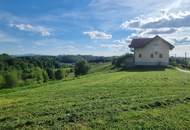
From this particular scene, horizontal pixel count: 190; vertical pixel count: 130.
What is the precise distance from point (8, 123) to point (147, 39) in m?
44.9

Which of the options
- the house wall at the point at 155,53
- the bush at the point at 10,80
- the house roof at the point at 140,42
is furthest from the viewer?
the bush at the point at 10,80

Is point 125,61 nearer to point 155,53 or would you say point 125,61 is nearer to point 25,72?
point 155,53

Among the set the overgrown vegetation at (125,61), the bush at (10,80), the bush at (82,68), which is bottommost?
the bush at (10,80)

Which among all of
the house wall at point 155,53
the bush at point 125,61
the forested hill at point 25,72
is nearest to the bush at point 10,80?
the forested hill at point 25,72

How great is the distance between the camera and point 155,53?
51.0 meters

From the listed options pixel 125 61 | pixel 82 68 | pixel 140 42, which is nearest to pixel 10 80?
pixel 82 68

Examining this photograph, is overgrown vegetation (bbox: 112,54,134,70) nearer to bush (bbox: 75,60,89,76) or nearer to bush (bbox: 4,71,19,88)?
bush (bbox: 75,60,89,76)

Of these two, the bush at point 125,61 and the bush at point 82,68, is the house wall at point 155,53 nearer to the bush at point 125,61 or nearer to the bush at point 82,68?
the bush at point 125,61

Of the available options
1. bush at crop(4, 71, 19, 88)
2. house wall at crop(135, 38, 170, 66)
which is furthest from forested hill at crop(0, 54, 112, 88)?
house wall at crop(135, 38, 170, 66)

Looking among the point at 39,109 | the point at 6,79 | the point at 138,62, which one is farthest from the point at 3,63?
the point at 39,109

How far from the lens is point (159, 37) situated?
5088cm

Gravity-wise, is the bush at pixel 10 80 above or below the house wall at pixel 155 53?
below

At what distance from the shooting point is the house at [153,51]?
166 feet

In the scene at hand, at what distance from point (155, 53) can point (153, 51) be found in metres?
0.53
